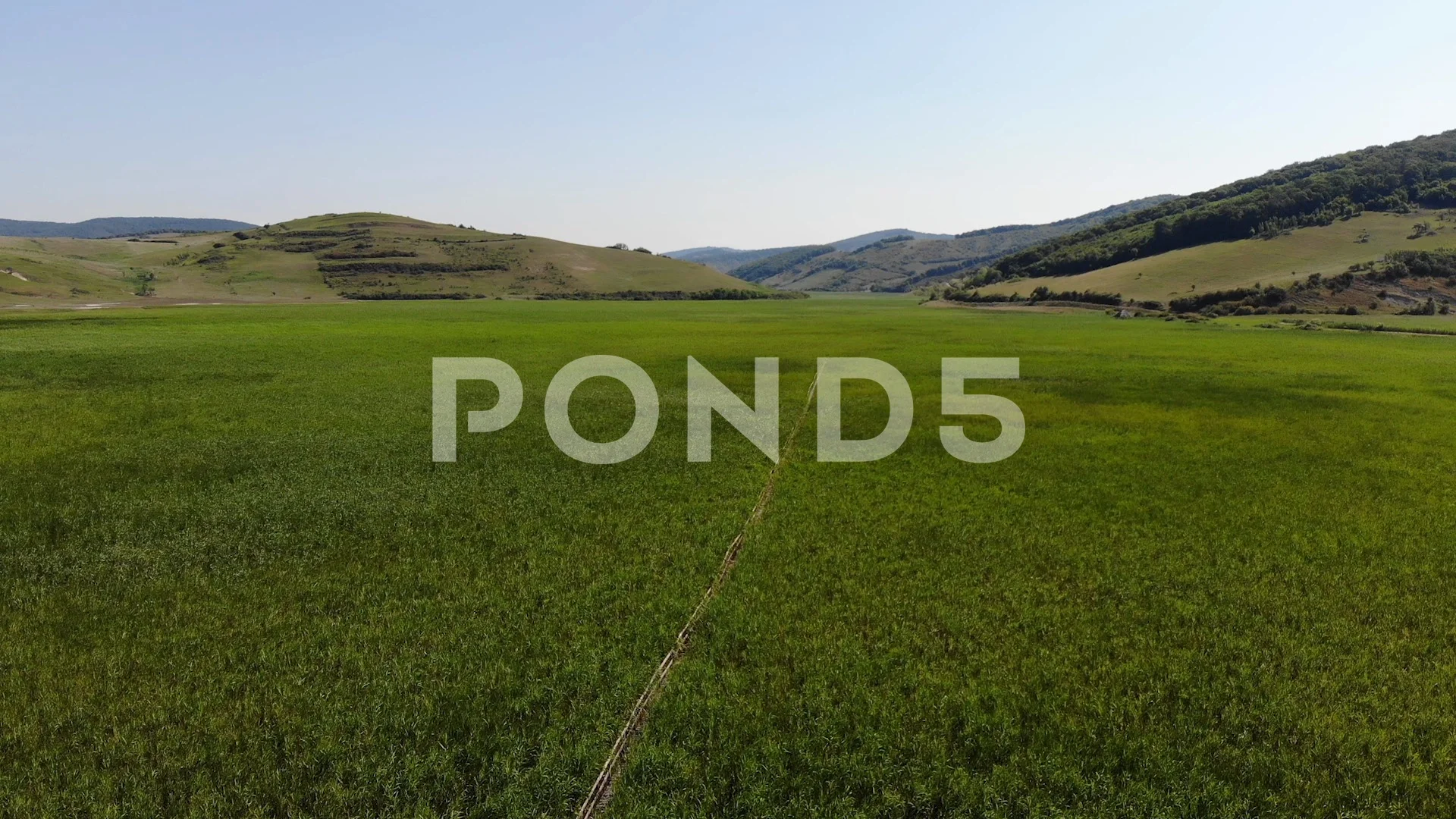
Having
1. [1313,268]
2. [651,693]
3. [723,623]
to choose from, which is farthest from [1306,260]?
[651,693]

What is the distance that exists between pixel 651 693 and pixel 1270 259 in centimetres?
19672

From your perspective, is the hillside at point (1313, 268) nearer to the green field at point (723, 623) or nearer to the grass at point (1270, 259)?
the grass at point (1270, 259)

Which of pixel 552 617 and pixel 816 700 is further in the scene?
pixel 552 617

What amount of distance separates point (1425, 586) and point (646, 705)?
20.6m

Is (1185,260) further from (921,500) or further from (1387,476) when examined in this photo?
(921,500)

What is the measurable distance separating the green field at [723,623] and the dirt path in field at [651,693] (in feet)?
0.89

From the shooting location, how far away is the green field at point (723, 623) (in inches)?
411

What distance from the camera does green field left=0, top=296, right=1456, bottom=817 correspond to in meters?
10.4

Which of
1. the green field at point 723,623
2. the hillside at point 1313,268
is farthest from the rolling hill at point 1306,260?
the green field at point 723,623

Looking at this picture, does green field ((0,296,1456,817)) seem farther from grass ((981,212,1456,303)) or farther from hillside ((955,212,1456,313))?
grass ((981,212,1456,303))

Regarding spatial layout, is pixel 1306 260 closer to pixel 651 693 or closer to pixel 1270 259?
pixel 1270 259

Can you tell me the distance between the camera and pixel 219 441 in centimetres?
3005

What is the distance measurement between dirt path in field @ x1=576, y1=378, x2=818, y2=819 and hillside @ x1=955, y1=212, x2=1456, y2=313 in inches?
5847

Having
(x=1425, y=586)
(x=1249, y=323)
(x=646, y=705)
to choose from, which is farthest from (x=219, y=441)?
(x=1249, y=323)
